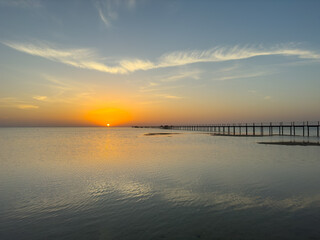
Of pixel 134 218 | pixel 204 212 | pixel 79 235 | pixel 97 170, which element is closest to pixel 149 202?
pixel 134 218

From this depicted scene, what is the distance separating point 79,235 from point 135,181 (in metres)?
6.96

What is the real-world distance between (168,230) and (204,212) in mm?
1951

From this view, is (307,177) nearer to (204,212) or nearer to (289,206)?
(289,206)

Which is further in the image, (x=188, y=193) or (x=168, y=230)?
(x=188, y=193)

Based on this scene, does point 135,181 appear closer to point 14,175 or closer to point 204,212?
point 204,212

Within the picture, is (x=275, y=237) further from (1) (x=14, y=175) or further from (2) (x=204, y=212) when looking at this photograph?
(1) (x=14, y=175)

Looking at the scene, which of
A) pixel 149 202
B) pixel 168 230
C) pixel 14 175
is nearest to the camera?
pixel 168 230

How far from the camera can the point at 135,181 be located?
13828 mm

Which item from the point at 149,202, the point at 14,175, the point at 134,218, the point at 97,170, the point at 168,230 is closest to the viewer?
the point at 168,230

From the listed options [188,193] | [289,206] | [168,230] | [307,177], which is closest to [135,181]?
[188,193]

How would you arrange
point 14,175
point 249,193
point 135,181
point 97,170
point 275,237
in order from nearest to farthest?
point 275,237 → point 249,193 → point 135,181 → point 14,175 → point 97,170

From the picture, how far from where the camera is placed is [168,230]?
23.7 ft

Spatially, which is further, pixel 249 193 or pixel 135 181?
pixel 135 181

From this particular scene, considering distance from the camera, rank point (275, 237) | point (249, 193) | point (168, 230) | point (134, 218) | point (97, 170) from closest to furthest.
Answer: point (275, 237) → point (168, 230) → point (134, 218) → point (249, 193) → point (97, 170)
